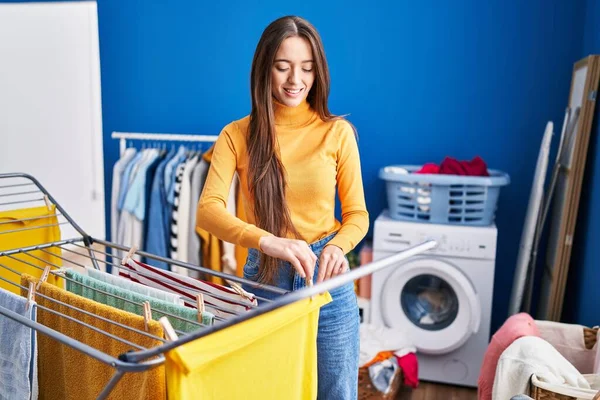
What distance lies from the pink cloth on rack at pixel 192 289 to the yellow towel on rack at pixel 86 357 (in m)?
0.18

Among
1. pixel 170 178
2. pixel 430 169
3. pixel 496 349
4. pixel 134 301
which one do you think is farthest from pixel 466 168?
pixel 134 301

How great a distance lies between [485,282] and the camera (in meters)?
3.04

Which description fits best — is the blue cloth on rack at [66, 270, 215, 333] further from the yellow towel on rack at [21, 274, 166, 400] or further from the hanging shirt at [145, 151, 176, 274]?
the hanging shirt at [145, 151, 176, 274]

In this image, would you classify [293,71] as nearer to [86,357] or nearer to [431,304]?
[86,357]

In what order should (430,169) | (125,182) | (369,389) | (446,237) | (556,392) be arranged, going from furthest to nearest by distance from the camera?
(125,182)
(430,169)
(446,237)
(369,389)
(556,392)

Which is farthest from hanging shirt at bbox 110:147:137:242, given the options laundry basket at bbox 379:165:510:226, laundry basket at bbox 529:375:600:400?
laundry basket at bbox 529:375:600:400

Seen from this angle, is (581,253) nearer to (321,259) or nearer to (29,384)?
(321,259)

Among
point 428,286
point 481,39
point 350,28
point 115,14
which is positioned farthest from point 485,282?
point 115,14

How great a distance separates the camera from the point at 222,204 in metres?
1.52

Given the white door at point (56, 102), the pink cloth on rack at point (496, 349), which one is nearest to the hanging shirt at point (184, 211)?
the white door at point (56, 102)

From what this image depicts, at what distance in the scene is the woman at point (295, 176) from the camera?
1483 mm

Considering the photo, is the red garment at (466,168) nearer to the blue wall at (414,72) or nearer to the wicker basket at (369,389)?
the blue wall at (414,72)

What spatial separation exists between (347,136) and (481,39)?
2.09 m

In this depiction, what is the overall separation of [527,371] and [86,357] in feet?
4.11
